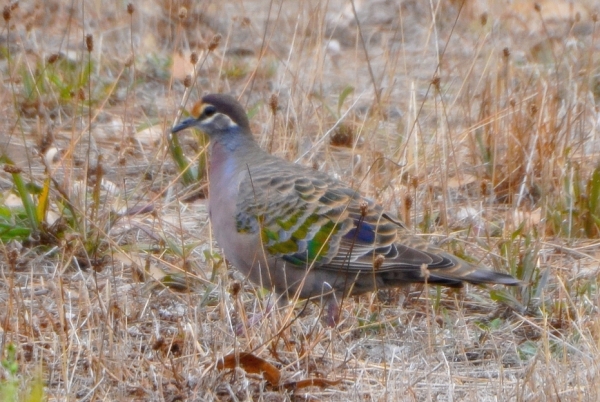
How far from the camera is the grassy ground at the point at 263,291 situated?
3.48 metres

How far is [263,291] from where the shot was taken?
4746 millimetres

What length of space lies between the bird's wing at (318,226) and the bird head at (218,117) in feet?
1.78

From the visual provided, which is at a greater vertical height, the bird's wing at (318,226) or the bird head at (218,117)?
the bird head at (218,117)

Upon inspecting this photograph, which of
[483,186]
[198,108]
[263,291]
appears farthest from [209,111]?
[483,186]

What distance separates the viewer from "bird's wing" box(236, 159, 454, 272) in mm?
4324

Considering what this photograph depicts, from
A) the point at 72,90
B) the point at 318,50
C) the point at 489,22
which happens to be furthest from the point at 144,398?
the point at 489,22

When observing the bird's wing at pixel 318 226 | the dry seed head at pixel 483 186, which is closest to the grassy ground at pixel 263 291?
the dry seed head at pixel 483 186

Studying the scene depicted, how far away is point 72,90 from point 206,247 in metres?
1.88

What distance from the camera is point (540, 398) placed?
3143 millimetres

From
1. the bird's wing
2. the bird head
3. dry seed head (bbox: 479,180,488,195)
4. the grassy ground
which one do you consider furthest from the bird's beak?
dry seed head (bbox: 479,180,488,195)

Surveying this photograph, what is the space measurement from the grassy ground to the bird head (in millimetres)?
264

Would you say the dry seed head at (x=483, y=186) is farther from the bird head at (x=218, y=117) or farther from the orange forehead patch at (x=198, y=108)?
the orange forehead patch at (x=198, y=108)

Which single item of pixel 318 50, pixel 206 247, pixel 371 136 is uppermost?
pixel 318 50

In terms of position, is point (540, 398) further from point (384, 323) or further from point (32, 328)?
point (32, 328)
